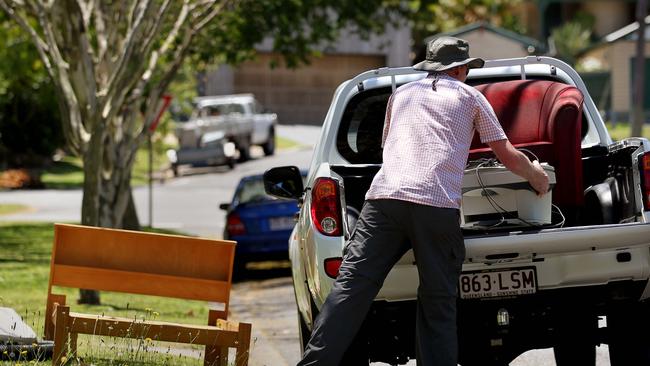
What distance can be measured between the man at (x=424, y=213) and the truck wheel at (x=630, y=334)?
1.19m

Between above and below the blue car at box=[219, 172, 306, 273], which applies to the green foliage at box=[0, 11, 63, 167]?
above

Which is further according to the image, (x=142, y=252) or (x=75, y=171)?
(x=75, y=171)

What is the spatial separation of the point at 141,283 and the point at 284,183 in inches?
44.1

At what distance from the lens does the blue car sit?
18.7m

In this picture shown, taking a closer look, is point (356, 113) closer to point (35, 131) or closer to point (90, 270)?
point (90, 270)

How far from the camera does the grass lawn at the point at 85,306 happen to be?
28.7ft

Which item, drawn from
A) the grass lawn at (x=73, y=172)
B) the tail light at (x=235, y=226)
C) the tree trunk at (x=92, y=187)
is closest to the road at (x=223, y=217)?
the tail light at (x=235, y=226)

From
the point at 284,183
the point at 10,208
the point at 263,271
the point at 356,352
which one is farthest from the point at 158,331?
the point at 10,208

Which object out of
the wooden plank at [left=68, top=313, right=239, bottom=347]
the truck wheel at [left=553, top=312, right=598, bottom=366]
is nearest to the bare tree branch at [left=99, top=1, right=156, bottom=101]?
the wooden plank at [left=68, top=313, right=239, bottom=347]

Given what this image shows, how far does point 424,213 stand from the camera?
7184 mm

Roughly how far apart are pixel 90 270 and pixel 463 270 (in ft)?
8.39

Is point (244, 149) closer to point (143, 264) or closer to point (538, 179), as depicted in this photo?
point (143, 264)

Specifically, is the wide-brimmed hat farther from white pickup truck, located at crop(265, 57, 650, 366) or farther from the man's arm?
white pickup truck, located at crop(265, 57, 650, 366)

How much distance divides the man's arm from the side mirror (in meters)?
2.32
